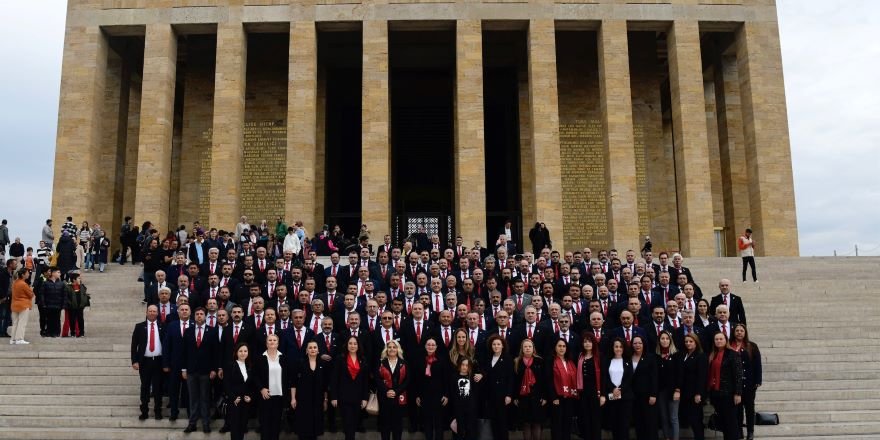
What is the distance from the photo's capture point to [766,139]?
24875 millimetres

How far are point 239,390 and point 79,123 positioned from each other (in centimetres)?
1979

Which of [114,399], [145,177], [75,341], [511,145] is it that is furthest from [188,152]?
[114,399]

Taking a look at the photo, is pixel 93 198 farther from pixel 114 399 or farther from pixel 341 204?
pixel 114 399

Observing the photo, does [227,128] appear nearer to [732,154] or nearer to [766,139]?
[766,139]

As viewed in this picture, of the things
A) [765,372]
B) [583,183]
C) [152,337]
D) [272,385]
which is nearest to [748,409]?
[765,372]

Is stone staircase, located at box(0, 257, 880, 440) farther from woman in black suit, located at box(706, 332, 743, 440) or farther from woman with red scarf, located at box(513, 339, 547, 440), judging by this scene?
woman with red scarf, located at box(513, 339, 547, 440)

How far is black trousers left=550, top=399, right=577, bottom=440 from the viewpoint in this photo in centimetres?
873

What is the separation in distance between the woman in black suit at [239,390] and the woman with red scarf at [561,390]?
12.0ft

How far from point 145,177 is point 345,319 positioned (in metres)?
17.1

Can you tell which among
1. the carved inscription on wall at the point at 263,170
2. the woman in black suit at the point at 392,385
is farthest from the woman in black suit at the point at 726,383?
the carved inscription on wall at the point at 263,170

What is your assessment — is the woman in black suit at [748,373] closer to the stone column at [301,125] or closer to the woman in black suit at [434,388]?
the woman in black suit at [434,388]

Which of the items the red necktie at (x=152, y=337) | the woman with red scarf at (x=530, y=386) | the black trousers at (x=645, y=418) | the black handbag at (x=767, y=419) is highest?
the red necktie at (x=152, y=337)

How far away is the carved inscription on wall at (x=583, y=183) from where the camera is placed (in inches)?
1072

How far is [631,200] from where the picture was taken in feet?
79.9
